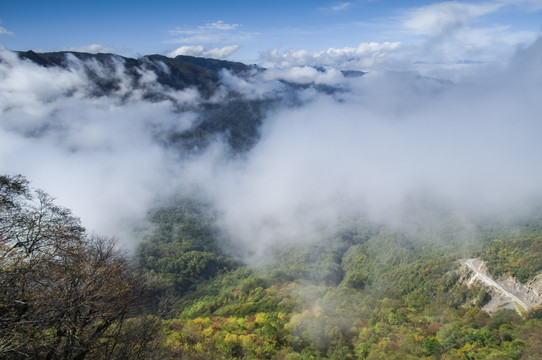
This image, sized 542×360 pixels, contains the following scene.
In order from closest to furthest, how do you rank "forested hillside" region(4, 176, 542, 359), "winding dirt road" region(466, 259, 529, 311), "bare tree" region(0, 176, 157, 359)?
"bare tree" region(0, 176, 157, 359) < "forested hillside" region(4, 176, 542, 359) < "winding dirt road" region(466, 259, 529, 311)

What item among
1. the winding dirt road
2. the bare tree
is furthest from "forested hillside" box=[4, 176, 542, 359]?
the winding dirt road

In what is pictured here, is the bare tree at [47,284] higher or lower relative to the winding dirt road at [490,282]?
higher

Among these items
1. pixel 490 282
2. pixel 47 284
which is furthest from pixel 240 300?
pixel 47 284

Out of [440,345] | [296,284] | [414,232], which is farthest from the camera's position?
[414,232]

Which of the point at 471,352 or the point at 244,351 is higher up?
the point at 244,351

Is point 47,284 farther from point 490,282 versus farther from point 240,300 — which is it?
point 490,282

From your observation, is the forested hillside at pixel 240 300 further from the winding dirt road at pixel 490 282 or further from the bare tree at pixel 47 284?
the winding dirt road at pixel 490 282

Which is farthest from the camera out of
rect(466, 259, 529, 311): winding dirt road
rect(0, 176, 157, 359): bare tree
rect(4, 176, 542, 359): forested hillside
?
rect(466, 259, 529, 311): winding dirt road

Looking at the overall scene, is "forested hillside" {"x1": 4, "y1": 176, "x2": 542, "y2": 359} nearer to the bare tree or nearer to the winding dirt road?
the bare tree

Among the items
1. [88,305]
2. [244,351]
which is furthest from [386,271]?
[88,305]

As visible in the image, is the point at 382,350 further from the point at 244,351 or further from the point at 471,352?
the point at 244,351

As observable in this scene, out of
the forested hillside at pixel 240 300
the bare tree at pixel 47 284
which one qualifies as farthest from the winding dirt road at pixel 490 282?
the bare tree at pixel 47 284
